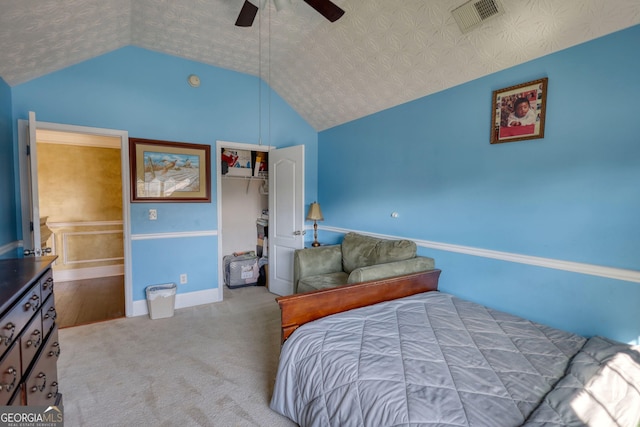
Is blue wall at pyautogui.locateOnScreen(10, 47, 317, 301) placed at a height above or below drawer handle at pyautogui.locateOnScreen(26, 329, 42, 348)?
above

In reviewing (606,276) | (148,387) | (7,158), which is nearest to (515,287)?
(606,276)

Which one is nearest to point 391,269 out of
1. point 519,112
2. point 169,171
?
point 519,112

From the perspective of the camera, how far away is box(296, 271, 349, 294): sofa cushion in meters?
2.83

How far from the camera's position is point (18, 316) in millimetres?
1119

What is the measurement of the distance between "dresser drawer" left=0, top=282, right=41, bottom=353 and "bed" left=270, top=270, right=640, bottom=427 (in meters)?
1.12

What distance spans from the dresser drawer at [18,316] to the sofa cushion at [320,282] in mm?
1990

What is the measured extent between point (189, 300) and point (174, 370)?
1400 mm

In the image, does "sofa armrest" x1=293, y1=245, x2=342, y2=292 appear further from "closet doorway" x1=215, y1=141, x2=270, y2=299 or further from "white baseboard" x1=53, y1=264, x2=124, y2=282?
"white baseboard" x1=53, y1=264, x2=124, y2=282

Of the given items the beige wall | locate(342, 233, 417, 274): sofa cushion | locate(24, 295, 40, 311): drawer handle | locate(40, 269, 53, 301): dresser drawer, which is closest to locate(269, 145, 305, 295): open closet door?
locate(342, 233, 417, 274): sofa cushion

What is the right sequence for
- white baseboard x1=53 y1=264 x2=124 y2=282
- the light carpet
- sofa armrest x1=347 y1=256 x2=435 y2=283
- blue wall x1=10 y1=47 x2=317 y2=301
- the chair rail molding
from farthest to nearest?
white baseboard x1=53 y1=264 x2=124 y2=282, blue wall x1=10 y1=47 x2=317 y2=301, sofa armrest x1=347 y1=256 x2=435 y2=283, the light carpet, the chair rail molding

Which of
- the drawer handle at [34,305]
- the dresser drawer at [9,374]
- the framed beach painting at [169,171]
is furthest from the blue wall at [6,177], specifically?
the dresser drawer at [9,374]

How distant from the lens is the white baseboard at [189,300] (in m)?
3.21

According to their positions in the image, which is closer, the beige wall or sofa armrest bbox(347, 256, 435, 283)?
sofa armrest bbox(347, 256, 435, 283)

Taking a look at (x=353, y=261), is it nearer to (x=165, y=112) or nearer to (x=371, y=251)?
(x=371, y=251)
